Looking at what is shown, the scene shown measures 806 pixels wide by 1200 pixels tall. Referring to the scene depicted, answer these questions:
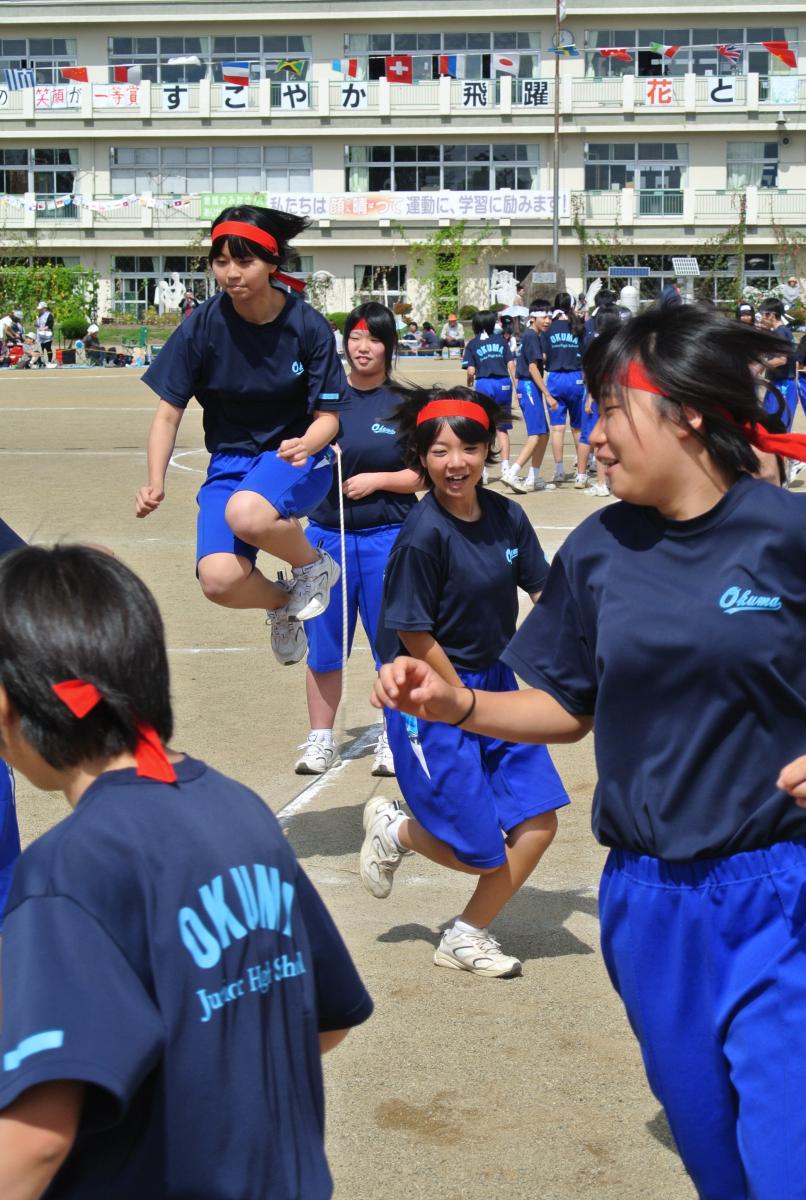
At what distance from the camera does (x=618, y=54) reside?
64188 millimetres

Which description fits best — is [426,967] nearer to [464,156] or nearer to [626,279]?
[626,279]

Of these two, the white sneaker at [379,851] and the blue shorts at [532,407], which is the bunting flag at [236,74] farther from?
the white sneaker at [379,851]

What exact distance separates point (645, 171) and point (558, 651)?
6491cm

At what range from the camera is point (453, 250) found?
208 feet

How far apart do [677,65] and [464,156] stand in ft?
31.8

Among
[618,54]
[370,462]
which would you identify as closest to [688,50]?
[618,54]

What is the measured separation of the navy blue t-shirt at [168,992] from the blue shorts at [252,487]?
4064mm

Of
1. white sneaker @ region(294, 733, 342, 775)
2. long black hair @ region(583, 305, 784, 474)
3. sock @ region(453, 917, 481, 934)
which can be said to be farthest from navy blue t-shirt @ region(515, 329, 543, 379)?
long black hair @ region(583, 305, 784, 474)

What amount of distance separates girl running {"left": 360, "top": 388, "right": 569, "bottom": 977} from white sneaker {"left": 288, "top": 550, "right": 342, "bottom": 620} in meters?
1.51

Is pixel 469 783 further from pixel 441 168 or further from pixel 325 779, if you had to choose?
pixel 441 168

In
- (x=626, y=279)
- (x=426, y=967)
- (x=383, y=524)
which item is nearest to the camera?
(x=426, y=967)

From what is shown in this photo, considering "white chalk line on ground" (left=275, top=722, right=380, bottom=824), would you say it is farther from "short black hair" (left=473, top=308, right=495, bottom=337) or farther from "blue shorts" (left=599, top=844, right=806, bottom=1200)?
"short black hair" (left=473, top=308, right=495, bottom=337)

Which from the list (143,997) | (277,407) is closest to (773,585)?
(143,997)

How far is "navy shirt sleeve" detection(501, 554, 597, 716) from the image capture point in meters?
3.10
